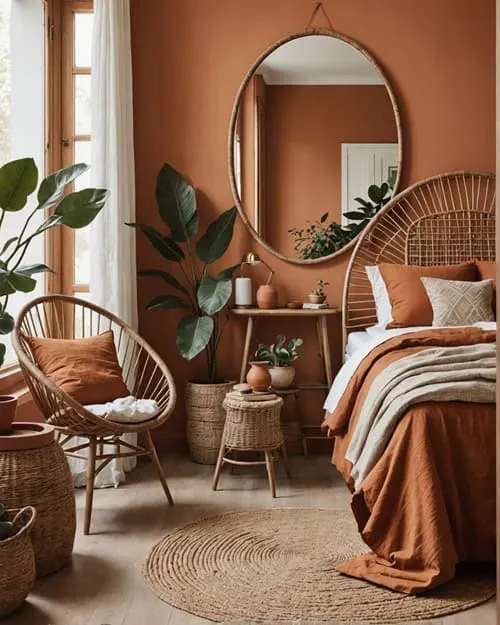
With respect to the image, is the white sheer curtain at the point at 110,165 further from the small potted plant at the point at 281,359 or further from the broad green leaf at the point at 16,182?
the broad green leaf at the point at 16,182

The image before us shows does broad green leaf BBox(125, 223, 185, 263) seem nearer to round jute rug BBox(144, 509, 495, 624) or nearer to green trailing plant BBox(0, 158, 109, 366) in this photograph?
green trailing plant BBox(0, 158, 109, 366)

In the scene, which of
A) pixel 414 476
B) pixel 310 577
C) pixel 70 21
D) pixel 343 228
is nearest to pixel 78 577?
pixel 310 577

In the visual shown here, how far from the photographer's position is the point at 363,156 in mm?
4840

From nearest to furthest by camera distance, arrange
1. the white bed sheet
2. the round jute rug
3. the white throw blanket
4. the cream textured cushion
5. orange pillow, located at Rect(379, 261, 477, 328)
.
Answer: the round jute rug → the white throw blanket → the white bed sheet → the cream textured cushion → orange pillow, located at Rect(379, 261, 477, 328)

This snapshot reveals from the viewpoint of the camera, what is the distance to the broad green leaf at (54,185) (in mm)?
3213

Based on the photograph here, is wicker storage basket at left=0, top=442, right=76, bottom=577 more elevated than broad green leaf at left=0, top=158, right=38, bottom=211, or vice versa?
broad green leaf at left=0, top=158, right=38, bottom=211

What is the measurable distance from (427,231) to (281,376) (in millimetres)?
1195

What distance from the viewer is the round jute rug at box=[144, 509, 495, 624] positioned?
100.0 inches

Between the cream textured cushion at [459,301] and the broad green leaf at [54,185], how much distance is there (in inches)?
75.1

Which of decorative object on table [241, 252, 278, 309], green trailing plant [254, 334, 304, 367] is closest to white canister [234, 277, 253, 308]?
decorative object on table [241, 252, 278, 309]

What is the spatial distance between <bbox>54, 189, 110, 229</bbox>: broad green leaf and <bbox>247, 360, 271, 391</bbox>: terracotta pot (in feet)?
3.84

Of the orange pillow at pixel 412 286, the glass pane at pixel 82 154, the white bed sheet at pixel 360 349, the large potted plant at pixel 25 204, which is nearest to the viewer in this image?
the large potted plant at pixel 25 204

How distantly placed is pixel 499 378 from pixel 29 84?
3585 millimetres

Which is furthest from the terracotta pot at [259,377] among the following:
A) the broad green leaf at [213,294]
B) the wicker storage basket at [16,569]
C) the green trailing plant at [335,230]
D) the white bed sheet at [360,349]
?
the wicker storage basket at [16,569]
